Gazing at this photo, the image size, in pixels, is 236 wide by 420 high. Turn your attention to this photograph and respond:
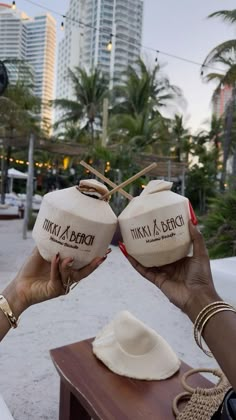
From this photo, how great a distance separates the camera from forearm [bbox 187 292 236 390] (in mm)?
660

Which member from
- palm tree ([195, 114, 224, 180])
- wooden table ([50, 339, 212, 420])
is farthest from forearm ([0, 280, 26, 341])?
palm tree ([195, 114, 224, 180])

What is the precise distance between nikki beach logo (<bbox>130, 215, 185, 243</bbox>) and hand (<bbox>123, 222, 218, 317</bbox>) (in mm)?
A: 54

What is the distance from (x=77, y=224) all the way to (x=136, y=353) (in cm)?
100

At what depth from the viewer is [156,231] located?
0.77m

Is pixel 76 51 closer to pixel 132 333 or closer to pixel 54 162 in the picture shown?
pixel 54 162

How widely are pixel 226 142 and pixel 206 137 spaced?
23.8ft

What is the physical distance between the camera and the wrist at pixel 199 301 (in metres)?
0.73

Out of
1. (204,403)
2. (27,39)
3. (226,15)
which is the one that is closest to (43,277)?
(204,403)

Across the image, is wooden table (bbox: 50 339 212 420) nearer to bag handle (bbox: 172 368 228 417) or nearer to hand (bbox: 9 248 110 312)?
bag handle (bbox: 172 368 228 417)

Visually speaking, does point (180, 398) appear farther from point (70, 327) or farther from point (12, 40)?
point (12, 40)

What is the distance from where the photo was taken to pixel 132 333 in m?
1.50

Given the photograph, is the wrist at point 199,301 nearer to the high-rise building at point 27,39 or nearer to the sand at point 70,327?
the sand at point 70,327

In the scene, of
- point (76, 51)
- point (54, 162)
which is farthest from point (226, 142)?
point (54, 162)

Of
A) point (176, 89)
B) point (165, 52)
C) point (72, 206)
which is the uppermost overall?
point (176, 89)
